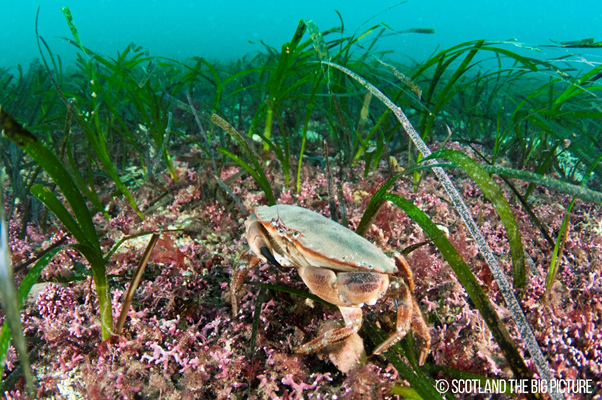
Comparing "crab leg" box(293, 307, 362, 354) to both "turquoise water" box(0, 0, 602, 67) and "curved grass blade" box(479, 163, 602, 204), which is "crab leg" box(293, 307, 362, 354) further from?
"turquoise water" box(0, 0, 602, 67)

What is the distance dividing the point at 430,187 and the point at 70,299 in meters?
4.05

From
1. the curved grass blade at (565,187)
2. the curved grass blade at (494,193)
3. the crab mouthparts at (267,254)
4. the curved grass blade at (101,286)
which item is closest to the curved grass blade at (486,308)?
the curved grass blade at (494,193)

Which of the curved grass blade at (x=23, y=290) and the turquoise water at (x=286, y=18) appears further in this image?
the turquoise water at (x=286, y=18)

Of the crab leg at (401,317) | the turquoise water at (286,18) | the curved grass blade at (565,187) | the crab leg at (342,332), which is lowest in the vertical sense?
the crab leg at (401,317)

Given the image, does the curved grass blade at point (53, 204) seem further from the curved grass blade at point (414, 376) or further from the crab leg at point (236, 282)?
the curved grass blade at point (414, 376)

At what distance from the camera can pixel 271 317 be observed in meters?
2.13

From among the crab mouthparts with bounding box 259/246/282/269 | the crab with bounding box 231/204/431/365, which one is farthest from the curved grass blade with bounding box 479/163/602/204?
the crab mouthparts with bounding box 259/246/282/269


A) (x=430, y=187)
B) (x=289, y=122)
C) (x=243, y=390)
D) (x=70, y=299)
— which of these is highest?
(x=289, y=122)

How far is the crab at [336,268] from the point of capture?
1.72 metres

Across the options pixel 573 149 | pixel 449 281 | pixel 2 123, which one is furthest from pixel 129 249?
pixel 573 149

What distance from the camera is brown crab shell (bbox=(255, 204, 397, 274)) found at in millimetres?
1843

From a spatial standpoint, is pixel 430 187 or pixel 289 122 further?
pixel 289 122

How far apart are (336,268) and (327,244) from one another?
19cm

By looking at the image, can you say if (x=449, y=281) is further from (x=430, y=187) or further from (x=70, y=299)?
(x=70, y=299)
